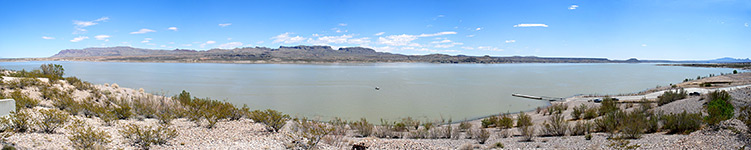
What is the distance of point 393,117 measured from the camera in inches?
647

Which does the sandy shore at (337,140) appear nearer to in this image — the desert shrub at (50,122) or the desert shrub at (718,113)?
the desert shrub at (50,122)

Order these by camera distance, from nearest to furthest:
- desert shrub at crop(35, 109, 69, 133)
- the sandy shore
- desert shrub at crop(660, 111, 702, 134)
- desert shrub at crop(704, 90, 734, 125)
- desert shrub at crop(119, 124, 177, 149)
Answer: the sandy shore, desert shrub at crop(119, 124, 177, 149), desert shrub at crop(35, 109, 69, 133), desert shrub at crop(704, 90, 734, 125), desert shrub at crop(660, 111, 702, 134)

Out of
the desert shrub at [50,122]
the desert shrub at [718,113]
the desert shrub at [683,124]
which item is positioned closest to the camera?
the desert shrub at [50,122]

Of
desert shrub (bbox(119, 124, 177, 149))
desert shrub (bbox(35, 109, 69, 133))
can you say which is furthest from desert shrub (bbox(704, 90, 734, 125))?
desert shrub (bbox(35, 109, 69, 133))

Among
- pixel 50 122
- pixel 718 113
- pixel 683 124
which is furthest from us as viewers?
pixel 718 113

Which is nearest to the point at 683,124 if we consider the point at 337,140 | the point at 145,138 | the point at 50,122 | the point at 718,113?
the point at 718,113

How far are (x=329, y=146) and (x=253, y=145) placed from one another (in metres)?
1.45

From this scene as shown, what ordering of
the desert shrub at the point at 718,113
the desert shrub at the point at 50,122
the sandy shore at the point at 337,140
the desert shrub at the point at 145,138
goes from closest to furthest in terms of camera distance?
the sandy shore at the point at 337,140, the desert shrub at the point at 145,138, the desert shrub at the point at 50,122, the desert shrub at the point at 718,113

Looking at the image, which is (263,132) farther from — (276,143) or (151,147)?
(151,147)

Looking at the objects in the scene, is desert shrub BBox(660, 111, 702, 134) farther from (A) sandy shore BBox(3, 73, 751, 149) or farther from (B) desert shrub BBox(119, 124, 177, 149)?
(B) desert shrub BBox(119, 124, 177, 149)

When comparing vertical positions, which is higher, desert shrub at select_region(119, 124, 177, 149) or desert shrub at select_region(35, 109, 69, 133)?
desert shrub at select_region(35, 109, 69, 133)

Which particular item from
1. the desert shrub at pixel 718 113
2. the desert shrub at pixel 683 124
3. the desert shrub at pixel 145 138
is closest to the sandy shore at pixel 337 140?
the desert shrub at pixel 145 138

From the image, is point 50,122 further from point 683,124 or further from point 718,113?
point 718,113

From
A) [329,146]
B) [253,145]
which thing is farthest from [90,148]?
[329,146]
